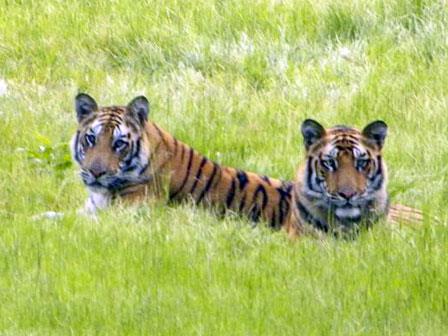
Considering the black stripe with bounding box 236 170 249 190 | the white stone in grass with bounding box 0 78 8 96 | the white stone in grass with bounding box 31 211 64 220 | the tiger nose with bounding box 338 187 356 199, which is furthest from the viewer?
the white stone in grass with bounding box 0 78 8 96

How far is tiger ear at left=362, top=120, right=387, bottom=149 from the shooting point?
385 inches

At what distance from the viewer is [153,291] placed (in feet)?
27.1

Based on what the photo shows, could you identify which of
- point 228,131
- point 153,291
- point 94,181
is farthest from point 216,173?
point 153,291

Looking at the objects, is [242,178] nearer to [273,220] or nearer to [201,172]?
[201,172]

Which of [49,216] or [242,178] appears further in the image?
[242,178]

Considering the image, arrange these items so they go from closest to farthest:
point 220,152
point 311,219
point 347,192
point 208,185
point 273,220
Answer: point 347,192 < point 311,219 < point 273,220 < point 208,185 < point 220,152

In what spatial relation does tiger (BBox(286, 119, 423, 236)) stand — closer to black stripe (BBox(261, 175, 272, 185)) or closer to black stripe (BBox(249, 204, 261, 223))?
black stripe (BBox(249, 204, 261, 223))

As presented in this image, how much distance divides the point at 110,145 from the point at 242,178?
94cm

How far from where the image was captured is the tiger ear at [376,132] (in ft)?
32.1

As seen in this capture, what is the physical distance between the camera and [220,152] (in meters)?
11.8

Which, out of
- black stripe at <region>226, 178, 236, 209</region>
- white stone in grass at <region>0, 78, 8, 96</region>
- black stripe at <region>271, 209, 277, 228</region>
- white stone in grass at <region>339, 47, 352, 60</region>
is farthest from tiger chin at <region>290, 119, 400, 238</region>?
white stone in grass at <region>0, 78, 8, 96</region>

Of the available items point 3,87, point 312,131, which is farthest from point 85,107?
point 3,87

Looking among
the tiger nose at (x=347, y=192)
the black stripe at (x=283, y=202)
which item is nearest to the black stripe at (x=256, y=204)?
the black stripe at (x=283, y=202)

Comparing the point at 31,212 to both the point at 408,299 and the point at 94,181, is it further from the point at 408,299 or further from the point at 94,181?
the point at 408,299
